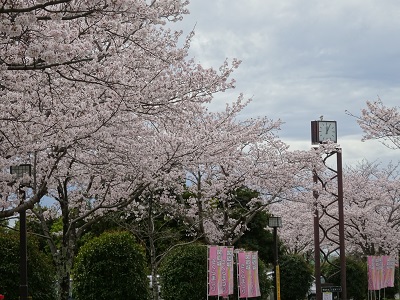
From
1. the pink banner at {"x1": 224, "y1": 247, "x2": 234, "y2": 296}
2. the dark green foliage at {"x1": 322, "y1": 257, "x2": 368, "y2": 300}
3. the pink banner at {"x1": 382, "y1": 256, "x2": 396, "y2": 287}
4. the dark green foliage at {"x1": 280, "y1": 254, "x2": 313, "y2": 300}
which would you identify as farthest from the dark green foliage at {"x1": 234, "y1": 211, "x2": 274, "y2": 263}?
the pink banner at {"x1": 224, "y1": 247, "x2": 234, "y2": 296}

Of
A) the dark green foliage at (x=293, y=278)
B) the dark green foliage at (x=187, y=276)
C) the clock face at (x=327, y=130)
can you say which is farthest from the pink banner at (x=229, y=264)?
the dark green foliage at (x=293, y=278)

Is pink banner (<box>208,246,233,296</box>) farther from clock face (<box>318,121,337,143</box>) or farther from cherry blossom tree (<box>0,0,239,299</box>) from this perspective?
clock face (<box>318,121,337,143</box>)

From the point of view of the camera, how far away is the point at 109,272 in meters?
14.2

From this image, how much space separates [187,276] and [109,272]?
7.38 ft

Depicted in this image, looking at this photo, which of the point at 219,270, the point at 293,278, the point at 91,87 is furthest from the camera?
the point at 293,278

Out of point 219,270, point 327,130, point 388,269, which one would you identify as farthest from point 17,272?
point 388,269

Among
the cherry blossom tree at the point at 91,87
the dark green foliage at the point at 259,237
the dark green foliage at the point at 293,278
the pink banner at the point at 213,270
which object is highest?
the cherry blossom tree at the point at 91,87

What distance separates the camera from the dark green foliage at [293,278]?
24.1m

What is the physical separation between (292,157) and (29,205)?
9.59 meters

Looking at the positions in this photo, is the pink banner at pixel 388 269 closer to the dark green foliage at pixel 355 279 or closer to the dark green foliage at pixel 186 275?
the dark green foliage at pixel 355 279

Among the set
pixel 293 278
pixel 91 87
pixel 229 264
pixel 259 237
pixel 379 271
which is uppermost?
pixel 91 87

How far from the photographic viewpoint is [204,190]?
671 inches

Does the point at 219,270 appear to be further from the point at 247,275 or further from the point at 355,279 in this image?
the point at 355,279

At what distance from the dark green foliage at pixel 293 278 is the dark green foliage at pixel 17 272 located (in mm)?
11894
